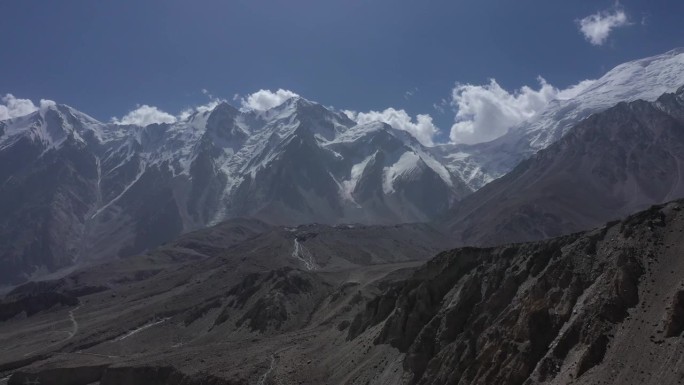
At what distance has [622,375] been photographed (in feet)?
138

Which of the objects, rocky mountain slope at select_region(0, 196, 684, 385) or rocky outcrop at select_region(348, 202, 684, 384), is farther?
rocky outcrop at select_region(348, 202, 684, 384)

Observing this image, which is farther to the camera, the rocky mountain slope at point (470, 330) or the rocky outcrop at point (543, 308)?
the rocky outcrop at point (543, 308)

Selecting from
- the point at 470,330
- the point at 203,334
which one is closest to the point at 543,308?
the point at 470,330

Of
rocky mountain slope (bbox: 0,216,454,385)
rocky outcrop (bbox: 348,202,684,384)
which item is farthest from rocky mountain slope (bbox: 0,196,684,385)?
rocky mountain slope (bbox: 0,216,454,385)

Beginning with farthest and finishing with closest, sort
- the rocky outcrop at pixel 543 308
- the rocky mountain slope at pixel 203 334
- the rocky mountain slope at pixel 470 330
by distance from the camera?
the rocky mountain slope at pixel 203 334
the rocky outcrop at pixel 543 308
the rocky mountain slope at pixel 470 330

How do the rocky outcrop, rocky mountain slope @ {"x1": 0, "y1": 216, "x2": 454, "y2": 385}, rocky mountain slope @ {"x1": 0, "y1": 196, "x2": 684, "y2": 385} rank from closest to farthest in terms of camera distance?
rocky mountain slope @ {"x1": 0, "y1": 196, "x2": 684, "y2": 385}, the rocky outcrop, rocky mountain slope @ {"x1": 0, "y1": 216, "x2": 454, "y2": 385}

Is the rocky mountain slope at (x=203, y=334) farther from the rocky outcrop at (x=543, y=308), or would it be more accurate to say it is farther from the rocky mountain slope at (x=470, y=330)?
the rocky outcrop at (x=543, y=308)

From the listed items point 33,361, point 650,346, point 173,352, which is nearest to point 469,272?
point 650,346

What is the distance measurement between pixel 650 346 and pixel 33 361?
123 m

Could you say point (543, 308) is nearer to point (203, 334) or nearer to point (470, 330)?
point (470, 330)

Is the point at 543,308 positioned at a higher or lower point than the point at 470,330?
higher

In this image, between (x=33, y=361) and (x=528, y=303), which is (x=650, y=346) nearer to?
(x=528, y=303)

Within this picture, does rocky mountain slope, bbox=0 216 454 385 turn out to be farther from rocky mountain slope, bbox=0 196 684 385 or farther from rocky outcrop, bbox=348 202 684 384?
rocky outcrop, bbox=348 202 684 384

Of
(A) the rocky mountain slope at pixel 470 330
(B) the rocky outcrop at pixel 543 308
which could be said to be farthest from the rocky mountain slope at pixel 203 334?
(B) the rocky outcrop at pixel 543 308
